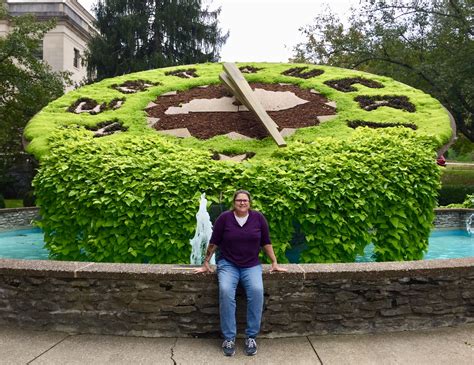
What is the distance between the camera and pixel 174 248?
4.57 m

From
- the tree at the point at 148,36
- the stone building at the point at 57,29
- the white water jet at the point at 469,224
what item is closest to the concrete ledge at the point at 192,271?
the white water jet at the point at 469,224

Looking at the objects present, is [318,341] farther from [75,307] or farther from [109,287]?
[75,307]

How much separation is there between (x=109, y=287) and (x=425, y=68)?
16.0m

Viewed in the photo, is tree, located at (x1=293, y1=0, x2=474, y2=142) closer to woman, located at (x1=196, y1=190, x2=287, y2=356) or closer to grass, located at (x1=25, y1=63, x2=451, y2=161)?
grass, located at (x1=25, y1=63, x2=451, y2=161)

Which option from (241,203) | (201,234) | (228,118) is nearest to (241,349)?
(241,203)

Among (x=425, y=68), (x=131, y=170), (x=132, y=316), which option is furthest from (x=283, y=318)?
(x=425, y=68)

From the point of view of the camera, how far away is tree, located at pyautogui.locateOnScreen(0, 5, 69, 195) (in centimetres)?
1570

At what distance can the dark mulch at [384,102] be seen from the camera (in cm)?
730

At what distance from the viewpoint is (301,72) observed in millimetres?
9492

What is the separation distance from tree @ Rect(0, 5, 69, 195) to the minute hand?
11.1 meters

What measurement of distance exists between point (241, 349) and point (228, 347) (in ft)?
0.44

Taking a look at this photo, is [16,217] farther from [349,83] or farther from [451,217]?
[451,217]

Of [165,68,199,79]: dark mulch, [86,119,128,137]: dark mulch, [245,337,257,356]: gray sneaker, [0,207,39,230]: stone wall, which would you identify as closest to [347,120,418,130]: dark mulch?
[86,119,128,137]: dark mulch

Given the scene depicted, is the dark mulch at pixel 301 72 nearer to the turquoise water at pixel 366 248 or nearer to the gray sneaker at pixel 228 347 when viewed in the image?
the turquoise water at pixel 366 248
